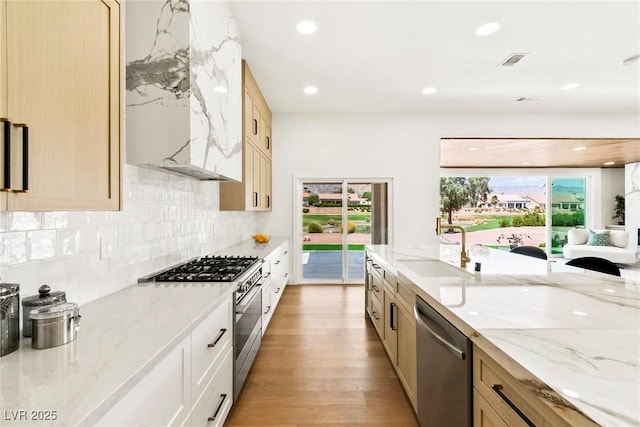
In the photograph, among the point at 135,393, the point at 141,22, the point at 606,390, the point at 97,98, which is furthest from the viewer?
the point at 141,22

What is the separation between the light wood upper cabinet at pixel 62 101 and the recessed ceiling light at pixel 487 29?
2943 millimetres

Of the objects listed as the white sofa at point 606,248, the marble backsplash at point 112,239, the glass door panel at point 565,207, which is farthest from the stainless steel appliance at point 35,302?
the glass door panel at point 565,207

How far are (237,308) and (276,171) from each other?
11.8 feet

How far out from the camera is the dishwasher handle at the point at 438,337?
3.76ft

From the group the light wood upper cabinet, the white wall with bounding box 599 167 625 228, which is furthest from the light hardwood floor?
the white wall with bounding box 599 167 625 228

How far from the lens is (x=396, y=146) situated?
5262 mm

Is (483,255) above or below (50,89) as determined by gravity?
below

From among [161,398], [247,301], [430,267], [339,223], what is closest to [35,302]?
[161,398]

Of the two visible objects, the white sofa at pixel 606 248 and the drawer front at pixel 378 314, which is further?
the white sofa at pixel 606 248

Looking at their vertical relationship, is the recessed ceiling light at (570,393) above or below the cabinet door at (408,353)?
above

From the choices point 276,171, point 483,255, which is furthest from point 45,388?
point 276,171

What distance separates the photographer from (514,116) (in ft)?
17.2

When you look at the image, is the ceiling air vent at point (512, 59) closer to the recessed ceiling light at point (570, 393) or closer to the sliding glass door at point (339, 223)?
the sliding glass door at point (339, 223)

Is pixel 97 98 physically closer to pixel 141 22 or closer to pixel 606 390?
pixel 141 22
